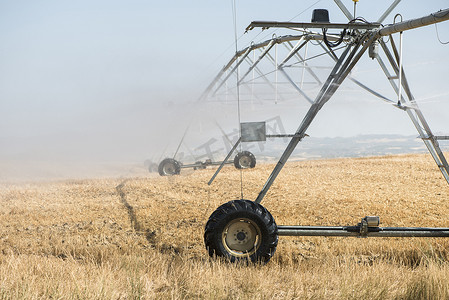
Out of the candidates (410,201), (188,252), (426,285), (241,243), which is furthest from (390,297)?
(410,201)

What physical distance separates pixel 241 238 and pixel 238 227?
0.18m

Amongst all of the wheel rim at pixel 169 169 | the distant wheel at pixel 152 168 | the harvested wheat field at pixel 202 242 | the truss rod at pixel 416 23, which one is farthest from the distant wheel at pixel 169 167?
the truss rod at pixel 416 23

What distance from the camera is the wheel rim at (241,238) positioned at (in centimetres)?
624

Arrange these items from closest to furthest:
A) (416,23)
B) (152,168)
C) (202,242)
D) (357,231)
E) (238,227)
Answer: (238,227) < (357,231) < (416,23) < (202,242) < (152,168)

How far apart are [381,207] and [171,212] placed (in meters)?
6.18

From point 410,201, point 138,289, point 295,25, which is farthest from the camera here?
point 410,201

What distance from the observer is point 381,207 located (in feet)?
38.5

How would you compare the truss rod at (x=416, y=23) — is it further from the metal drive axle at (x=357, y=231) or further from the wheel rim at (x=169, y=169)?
the wheel rim at (x=169, y=169)

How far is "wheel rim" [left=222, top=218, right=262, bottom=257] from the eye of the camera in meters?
6.24

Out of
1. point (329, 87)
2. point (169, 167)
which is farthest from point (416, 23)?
point (169, 167)

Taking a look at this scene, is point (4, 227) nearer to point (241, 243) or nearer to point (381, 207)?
point (241, 243)

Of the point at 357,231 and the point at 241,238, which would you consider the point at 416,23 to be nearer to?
the point at 357,231

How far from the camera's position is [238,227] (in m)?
6.30

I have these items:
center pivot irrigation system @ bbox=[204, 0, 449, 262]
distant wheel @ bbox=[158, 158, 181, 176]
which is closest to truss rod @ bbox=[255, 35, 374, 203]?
center pivot irrigation system @ bbox=[204, 0, 449, 262]
